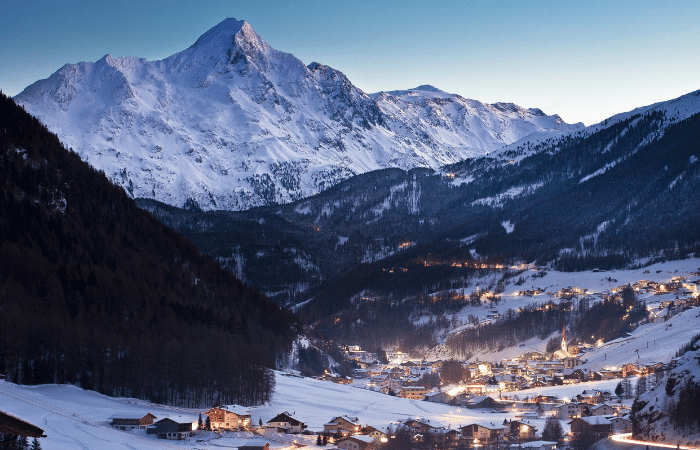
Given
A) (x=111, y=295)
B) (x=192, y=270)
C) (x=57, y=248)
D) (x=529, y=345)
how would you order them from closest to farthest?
1. (x=111, y=295)
2. (x=57, y=248)
3. (x=192, y=270)
4. (x=529, y=345)

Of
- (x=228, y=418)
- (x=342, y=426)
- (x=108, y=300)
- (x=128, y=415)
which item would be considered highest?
(x=108, y=300)

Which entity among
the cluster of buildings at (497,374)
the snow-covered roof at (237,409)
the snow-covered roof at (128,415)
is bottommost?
the snow-covered roof at (128,415)

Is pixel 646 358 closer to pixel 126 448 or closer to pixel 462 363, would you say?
pixel 462 363

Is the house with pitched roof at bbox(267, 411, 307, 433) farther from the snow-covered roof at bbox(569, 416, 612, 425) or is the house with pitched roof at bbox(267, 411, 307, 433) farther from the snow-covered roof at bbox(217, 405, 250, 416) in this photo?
the snow-covered roof at bbox(569, 416, 612, 425)

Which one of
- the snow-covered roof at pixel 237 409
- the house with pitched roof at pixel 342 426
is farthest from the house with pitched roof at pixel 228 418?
the house with pitched roof at pixel 342 426

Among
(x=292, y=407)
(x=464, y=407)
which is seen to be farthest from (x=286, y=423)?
(x=464, y=407)

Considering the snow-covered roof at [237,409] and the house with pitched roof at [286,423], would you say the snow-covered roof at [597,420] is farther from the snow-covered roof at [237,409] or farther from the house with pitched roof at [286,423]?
the snow-covered roof at [237,409]

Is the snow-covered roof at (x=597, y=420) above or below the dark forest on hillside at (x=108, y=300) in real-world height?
below

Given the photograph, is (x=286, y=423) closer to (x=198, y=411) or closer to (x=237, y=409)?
(x=237, y=409)

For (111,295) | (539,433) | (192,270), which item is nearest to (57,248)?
(111,295)
